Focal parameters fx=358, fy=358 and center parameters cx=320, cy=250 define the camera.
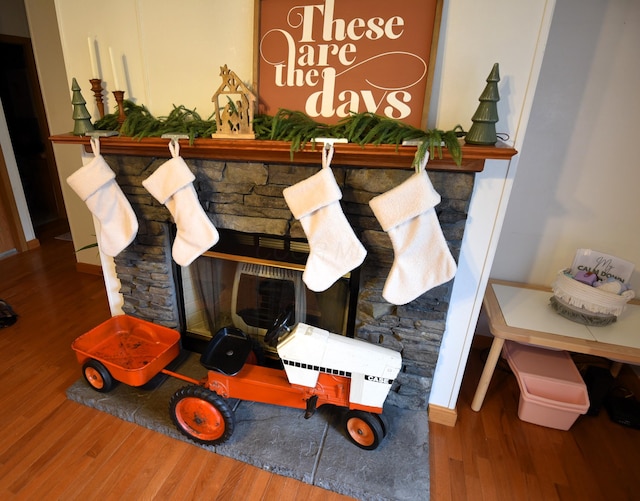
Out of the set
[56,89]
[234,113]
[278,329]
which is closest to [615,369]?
[278,329]

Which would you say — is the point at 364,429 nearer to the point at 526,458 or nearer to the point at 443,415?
the point at 443,415

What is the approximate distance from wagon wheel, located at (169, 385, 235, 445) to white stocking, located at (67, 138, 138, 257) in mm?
645

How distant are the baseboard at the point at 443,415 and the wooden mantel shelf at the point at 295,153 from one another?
3.30ft

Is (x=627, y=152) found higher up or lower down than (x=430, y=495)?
higher up

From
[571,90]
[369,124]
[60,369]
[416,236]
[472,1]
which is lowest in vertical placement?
[60,369]

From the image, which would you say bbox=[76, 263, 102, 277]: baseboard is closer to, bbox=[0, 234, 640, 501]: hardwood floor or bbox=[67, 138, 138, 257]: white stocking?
bbox=[0, 234, 640, 501]: hardwood floor

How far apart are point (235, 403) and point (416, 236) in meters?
1.05

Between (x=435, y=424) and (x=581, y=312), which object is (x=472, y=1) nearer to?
(x=581, y=312)

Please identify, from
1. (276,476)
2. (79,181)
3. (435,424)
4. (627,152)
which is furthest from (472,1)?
(276,476)

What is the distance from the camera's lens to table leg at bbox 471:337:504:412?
1.45m

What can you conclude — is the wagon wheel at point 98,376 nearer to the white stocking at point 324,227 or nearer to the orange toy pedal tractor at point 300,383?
the orange toy pedal tractor at point 300,383

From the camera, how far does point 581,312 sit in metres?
1.45

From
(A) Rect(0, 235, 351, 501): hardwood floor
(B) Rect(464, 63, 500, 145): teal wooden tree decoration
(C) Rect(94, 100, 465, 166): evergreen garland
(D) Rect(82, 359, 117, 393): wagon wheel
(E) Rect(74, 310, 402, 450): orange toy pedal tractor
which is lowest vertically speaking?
(A) Rect(0, 235, 351, 501): hardwood floor

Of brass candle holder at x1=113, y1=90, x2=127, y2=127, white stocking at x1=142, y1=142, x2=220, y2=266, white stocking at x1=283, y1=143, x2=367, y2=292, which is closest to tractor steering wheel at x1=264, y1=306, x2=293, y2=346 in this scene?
white stocking at x1=283, y1=143, x2=367, y2=292
